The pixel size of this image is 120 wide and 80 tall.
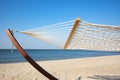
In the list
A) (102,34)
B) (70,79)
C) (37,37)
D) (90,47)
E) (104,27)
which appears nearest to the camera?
(104,27)

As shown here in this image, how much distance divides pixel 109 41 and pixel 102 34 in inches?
20.1

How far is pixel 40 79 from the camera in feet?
28.9

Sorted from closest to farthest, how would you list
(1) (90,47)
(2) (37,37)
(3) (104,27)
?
(3) (104,27) → (2) (37,37) → (1) (90,47)

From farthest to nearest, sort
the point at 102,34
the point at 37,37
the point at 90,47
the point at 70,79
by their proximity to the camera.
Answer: the point at 70,79
the point at 90,47
the point at 37,37
the point at 102,34

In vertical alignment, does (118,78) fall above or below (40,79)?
above

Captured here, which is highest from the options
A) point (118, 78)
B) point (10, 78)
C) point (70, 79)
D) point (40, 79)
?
point (118, 78)

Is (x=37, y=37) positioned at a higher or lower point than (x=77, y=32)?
lower

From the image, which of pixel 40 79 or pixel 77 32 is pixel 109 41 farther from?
pixel 40 79

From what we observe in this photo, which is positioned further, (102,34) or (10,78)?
(10,78)

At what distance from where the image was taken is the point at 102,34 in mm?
5082

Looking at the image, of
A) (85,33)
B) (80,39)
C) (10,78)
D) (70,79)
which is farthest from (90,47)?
(10,78)

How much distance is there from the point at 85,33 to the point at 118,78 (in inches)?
184

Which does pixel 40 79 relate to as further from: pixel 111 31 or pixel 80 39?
pixel 111 31

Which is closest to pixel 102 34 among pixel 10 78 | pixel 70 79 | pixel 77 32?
pixel 77 32
